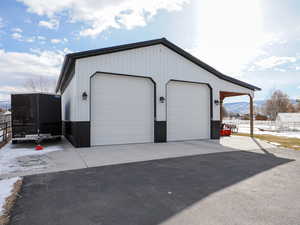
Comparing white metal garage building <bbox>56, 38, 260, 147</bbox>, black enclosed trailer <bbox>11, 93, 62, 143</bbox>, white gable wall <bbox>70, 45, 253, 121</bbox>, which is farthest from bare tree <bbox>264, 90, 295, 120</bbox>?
black enclosed trailer <bbox>11, 93, 62, 143</bbox>

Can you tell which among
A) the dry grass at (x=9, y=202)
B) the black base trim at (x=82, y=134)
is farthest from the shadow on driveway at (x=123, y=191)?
the black base trim at (x=82, y=134)

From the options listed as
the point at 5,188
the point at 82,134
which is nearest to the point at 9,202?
the point at 5,188

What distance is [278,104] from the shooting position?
53875 millimetres

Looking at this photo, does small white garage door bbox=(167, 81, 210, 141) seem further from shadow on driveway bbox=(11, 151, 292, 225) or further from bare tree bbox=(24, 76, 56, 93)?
bare tree bbox=(24, 76, 56, 93)

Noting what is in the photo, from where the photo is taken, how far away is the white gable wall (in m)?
7.66

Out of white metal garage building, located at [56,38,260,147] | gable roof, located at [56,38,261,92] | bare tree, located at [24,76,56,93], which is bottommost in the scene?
white metal garage building, located at [56,38,260,147]

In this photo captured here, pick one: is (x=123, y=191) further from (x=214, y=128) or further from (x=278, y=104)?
(x=278, y=104)

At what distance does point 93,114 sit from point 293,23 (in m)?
10.8

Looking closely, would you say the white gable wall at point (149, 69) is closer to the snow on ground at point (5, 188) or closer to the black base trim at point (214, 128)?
the black base trim at point (214, 128)

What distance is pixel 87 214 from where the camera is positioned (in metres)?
2.35

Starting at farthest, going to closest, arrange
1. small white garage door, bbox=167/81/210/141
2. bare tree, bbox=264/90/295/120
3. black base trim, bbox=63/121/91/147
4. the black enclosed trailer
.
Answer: bare tree, bbox=264/90/295/120, small white garage door, bbox=167/81/210/141, the black enclosed trailer, black base trim, bbox=63/121/91/147

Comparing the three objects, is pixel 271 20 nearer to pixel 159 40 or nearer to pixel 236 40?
pixel 236 40

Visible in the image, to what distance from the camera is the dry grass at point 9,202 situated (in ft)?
7.18

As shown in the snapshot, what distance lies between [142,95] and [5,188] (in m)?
6.77
